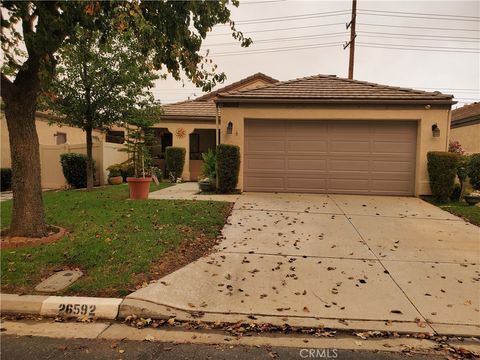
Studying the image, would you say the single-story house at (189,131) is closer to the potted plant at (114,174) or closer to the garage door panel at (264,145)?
the potted plant at (114,174)

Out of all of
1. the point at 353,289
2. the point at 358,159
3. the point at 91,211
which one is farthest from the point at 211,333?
the point at 358,159

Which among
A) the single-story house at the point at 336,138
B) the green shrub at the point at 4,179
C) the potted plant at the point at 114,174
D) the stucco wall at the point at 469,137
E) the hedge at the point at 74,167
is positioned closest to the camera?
the single-story house at the point at 336,138

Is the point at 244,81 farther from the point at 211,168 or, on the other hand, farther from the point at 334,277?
the point at 334,277

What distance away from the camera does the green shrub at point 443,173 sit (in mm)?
10211

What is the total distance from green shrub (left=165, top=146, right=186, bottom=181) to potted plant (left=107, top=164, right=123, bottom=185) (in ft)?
7.57

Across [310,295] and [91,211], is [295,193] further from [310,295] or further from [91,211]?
[310,295]

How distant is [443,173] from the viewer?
10.3 metres

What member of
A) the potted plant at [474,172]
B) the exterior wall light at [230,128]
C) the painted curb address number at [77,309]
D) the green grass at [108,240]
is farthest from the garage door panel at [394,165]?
the painted curb address number at [77,309]

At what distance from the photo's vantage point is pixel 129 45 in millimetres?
10820

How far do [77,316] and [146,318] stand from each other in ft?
2.49

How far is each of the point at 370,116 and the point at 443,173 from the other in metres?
2.74

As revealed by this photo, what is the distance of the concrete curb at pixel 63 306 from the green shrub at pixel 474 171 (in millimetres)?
10523

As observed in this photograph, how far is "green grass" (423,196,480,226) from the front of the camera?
27.5 feet

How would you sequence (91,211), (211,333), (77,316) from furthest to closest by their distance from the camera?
(91,211) < (77,316) < (211,333)
